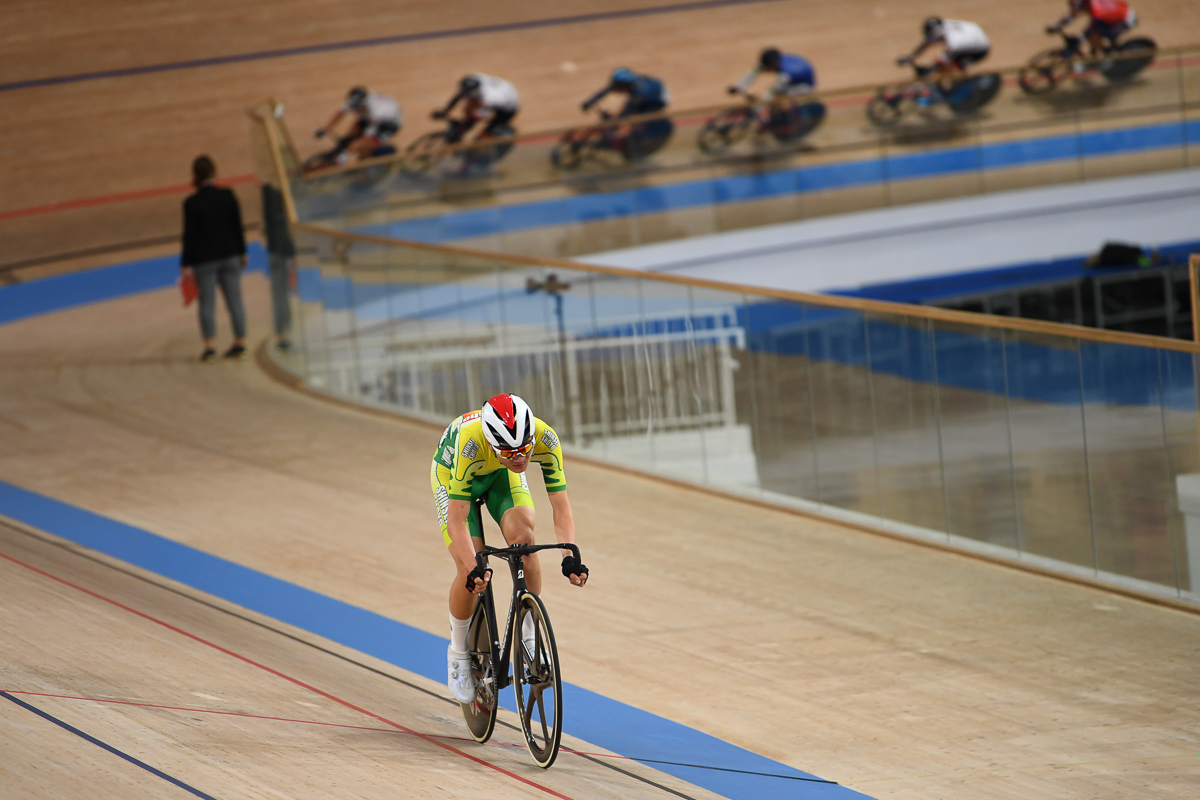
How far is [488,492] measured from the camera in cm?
347

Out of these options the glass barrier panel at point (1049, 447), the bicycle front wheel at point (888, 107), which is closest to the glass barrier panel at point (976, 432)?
the glass barrier panel at point (1049, 447)

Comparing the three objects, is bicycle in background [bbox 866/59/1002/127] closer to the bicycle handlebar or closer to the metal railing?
the metal railing

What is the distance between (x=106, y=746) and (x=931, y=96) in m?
10.6

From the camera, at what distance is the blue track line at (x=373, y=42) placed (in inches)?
540

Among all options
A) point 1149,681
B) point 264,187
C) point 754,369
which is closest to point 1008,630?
point 1149,681

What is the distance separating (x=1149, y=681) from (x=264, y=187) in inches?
260

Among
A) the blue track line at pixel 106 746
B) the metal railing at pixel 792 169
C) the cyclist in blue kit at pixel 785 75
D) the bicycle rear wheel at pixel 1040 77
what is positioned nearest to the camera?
the blue track line at pixel 106 746

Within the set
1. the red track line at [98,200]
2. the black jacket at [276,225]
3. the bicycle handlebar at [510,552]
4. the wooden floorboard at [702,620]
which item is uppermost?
the red track line at [98,200]

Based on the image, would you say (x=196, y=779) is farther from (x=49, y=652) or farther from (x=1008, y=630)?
(x=1008, y=630)

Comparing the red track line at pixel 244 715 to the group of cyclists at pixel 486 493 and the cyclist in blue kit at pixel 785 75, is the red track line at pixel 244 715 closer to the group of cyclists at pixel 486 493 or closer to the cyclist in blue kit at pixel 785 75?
the group of cyclists at pixel 486 493

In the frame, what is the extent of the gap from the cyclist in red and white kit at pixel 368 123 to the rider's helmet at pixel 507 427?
9.66 meters

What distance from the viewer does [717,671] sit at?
4.23m

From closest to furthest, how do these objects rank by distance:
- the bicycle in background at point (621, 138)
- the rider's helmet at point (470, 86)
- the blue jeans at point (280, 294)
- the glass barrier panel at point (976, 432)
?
the glass barrier panel at point (976, 432)
the blue jeans at point (280, 294)
the bicycle in background at point (621, 138)
the rider's helmet at point (470, 86)

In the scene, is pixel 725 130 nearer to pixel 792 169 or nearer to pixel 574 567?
pixel 792 169
